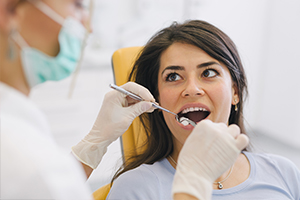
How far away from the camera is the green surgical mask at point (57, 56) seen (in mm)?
657

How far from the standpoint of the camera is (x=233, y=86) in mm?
1421

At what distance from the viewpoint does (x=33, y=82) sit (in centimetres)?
69

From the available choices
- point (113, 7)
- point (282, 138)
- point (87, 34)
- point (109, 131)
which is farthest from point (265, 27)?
point (87, 34)

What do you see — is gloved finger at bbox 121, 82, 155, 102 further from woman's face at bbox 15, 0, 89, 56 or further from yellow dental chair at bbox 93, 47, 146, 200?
woman's face at bbox 15, 0, 89, 56

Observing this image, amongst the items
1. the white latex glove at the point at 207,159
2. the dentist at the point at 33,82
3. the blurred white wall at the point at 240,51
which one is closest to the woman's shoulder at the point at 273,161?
the white latex glove at the point at 207,159

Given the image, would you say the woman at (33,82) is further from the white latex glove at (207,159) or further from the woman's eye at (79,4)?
the white latex glove at (207,159)

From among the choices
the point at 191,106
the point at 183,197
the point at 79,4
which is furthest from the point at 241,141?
the point at 79,4

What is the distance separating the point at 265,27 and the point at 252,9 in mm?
282

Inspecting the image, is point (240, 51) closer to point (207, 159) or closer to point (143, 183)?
point (143, 183)

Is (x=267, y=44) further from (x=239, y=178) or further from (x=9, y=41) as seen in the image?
(x=9, y=41)

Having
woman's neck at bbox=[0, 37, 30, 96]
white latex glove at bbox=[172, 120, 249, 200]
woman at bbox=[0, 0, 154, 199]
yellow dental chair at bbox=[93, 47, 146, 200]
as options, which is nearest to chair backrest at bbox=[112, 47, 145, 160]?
yellow dental chair at bbox=[93, 47, 146, 200]

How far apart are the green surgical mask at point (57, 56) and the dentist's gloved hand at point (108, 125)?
1.47ft

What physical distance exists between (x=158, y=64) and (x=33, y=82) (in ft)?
2.50

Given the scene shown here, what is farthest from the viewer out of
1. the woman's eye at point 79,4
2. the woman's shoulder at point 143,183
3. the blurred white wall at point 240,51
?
the blurred white wall at point 240,51
